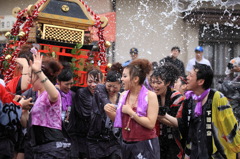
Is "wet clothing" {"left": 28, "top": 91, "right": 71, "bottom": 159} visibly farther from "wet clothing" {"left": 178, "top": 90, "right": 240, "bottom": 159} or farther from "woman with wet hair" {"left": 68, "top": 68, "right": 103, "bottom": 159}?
"woman with wet hair" {"left": 68, "top": 68, "right": 103, "bottom": 159}

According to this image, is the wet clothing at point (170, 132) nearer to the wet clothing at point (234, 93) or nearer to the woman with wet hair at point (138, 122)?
the woman with wet hair at point (138, 122)

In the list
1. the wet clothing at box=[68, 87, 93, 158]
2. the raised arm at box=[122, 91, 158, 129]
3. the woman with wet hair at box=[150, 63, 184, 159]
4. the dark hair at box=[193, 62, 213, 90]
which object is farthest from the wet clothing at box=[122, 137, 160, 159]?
the wet clothing at box=[68, 87, 93, 158]

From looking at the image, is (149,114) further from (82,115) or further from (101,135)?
(82,115)

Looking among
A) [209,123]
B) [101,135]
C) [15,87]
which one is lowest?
[101,135]

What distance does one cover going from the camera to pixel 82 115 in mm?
7352

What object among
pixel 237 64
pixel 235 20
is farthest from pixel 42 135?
pixel 235 20

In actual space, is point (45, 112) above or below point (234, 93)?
below

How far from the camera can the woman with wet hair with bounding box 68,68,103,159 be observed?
716 cm

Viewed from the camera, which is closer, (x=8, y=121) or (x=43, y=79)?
(x=43, y=79)

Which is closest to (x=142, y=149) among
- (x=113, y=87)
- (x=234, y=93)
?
A: (x=113, y=87)

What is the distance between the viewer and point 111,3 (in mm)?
13930

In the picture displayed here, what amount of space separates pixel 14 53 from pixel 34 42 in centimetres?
42

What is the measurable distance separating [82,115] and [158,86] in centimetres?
197

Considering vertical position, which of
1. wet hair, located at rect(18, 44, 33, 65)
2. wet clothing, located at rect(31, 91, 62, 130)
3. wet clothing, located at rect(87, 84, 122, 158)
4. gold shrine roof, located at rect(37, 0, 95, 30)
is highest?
gold shrine roof, located at rect(37, 0, 95, 30)
